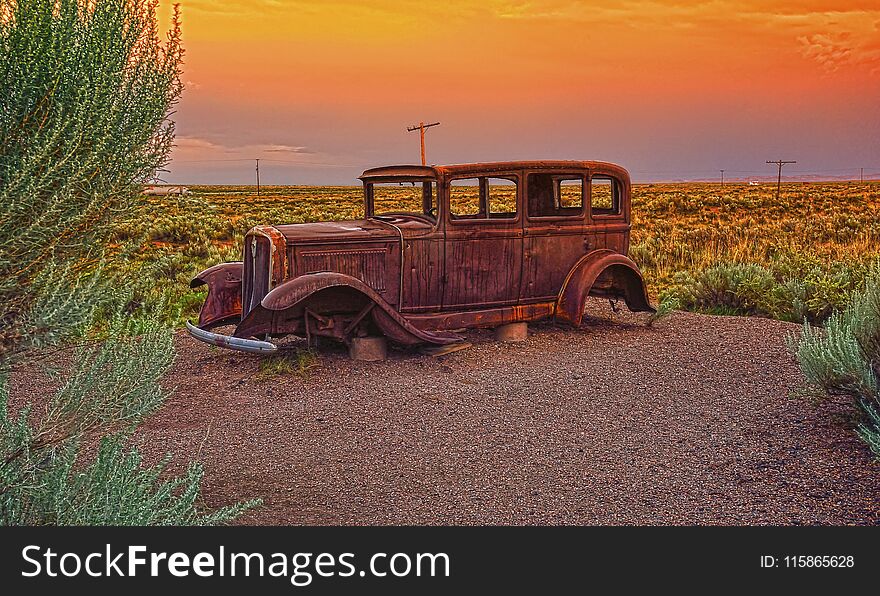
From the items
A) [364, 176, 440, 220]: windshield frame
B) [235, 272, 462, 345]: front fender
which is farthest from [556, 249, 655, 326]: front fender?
[364, 176, 440, 220]: windshield frame

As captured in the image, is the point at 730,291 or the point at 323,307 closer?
the point at 323,307

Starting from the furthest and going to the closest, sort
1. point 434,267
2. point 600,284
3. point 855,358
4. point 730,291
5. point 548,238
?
1. point 730,291
2. point 600,284
3. point 548,238
4. point 434,267
5. point 855,358

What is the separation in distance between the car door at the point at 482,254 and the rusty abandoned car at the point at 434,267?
13mm

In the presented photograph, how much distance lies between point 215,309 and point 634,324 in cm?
522

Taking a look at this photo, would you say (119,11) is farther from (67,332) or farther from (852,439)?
(852,439)

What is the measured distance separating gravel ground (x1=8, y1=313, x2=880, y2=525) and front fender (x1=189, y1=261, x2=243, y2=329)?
0.44m

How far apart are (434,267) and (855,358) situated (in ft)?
13.4

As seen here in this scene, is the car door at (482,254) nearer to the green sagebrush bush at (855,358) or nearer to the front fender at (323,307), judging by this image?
the front fender at (323,307)

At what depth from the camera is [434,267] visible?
8.50 metres

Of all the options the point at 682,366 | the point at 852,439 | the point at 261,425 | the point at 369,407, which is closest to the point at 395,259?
the point at 369,407

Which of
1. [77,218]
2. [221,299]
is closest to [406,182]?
[221,299]

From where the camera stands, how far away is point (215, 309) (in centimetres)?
870

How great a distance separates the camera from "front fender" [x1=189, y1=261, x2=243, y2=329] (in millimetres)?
8648

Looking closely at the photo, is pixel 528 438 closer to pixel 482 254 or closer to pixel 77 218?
pixel 482 254
